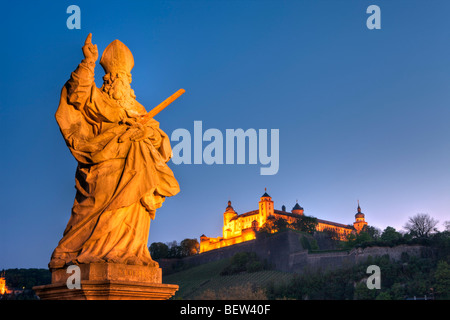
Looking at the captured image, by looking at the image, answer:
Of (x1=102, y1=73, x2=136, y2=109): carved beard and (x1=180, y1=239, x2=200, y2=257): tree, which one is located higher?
(x1=102, y1=73, x2=136, y2=109): carved beard

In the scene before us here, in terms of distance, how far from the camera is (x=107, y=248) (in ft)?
15.9

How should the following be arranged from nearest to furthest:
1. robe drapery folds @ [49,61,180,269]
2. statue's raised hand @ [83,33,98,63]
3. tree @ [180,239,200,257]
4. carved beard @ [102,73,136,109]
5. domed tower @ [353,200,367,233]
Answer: robe drapery folds @ [49,61,180,269], statue's raised hand @ [83,33,98,63], carved beard @ [102,73,136,109], tree @ [180,239,200,257], domed tower @ [353,200,367,233]

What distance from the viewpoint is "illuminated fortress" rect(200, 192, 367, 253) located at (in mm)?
99812

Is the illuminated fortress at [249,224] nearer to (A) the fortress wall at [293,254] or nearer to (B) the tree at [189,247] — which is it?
(B) the tree at [189,247]

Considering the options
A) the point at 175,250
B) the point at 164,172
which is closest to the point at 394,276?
the point at 175,250

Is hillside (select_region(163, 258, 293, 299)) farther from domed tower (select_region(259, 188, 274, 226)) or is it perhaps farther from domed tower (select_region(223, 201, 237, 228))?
domed tower (select_region(223, 201, 237, 228))

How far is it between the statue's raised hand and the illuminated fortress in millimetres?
89159

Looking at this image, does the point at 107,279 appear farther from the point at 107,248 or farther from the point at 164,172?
the point at 164,172

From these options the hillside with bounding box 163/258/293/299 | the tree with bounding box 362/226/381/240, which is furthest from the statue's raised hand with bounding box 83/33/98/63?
the tree with bounding box 362/226/381/240

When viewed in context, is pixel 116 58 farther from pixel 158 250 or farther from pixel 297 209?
pixel 297 209

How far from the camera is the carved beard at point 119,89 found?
5.44 m

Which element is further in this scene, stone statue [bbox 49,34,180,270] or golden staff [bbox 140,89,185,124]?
golden staff [bbox 140,89,185,124]

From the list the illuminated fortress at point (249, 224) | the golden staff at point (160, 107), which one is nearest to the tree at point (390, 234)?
the illuminated fortress at point (249, 224)
